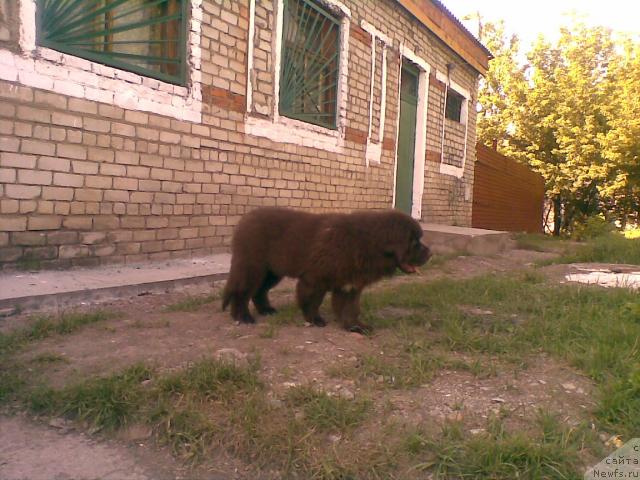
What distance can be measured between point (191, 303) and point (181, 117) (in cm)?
280

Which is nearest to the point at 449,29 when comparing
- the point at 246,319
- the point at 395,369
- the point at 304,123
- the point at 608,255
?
the point at 304,123

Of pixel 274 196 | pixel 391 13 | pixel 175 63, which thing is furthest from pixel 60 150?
pixel 391 13

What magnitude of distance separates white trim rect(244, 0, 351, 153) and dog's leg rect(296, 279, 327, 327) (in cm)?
404

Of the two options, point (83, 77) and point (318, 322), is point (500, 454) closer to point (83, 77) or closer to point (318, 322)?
point (318, 322)

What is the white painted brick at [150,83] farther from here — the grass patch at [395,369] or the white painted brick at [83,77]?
the grass patch at [395,369]

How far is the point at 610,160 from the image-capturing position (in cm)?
2191

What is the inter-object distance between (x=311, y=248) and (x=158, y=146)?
326 cm

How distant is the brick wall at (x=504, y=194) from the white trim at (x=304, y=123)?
8.49m

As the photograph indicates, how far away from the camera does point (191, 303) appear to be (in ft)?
15.4

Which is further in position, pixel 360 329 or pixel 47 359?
pixel 360 329

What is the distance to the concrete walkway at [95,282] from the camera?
425cm

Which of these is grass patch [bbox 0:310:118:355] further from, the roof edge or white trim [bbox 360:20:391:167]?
the roof edge

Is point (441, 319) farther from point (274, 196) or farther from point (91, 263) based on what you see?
point (274, 196)

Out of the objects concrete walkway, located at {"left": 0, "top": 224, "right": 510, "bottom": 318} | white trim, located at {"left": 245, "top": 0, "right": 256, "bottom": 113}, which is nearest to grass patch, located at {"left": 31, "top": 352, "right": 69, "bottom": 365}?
concrete walkway, located at {"left": 0, "top": 224, "right": 510, "bottom": 318}
